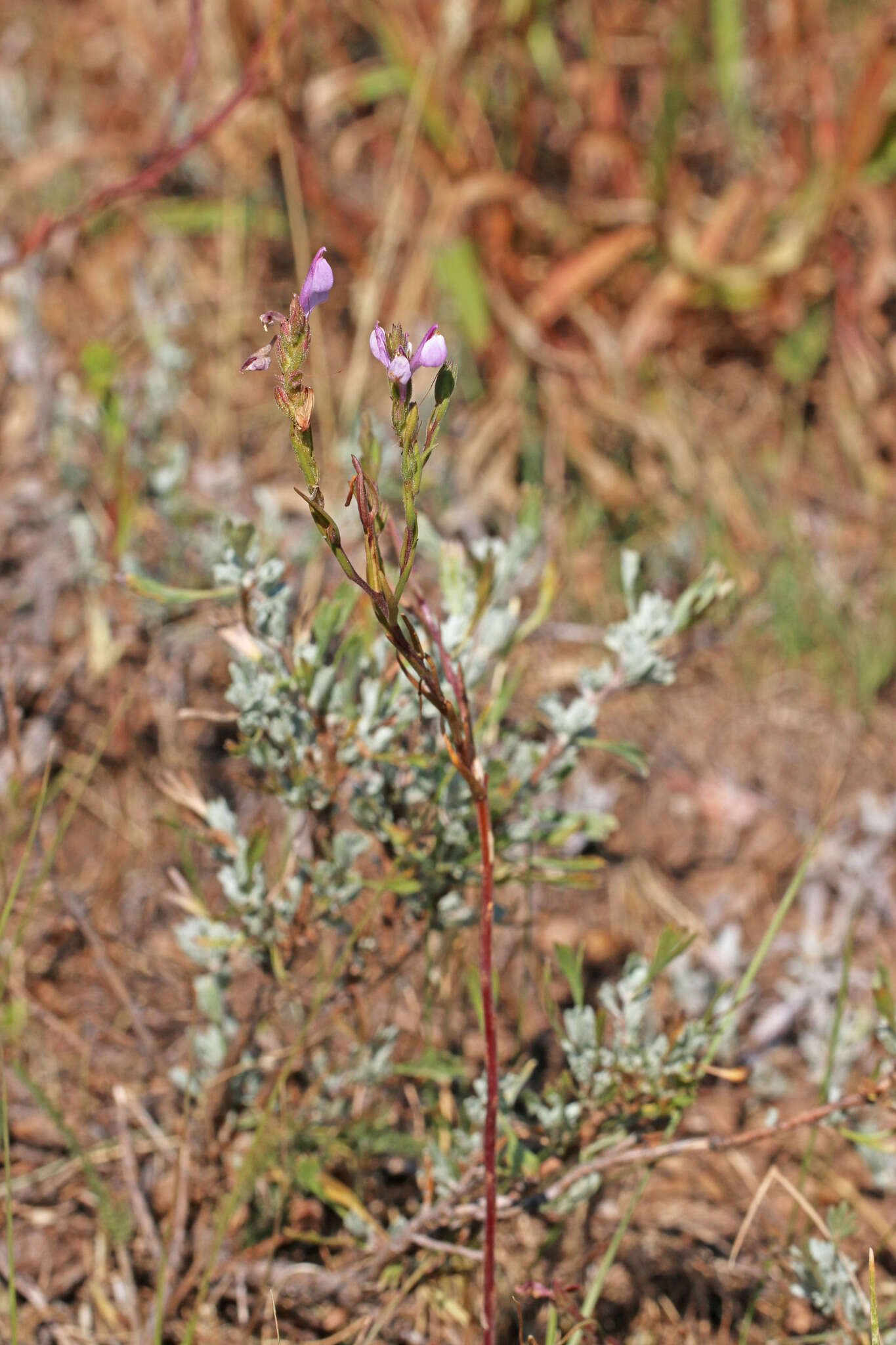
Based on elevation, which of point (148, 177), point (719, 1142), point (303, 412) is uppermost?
point (148, 177)

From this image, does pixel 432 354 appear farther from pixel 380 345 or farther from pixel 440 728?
pixel 440 728

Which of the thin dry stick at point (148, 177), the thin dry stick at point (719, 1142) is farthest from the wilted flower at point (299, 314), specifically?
the thin dry stick at point (148, 177)

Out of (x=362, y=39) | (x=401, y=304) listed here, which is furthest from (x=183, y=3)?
(x=401, y=304)

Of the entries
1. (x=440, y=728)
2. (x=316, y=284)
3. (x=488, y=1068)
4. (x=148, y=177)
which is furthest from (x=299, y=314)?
(x=148, y=177)

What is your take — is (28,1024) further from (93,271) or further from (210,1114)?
(93,271)

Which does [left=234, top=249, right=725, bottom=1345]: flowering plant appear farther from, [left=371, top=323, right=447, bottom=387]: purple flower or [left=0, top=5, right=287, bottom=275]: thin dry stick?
[left=0, top=5, right=287, bottom=275]: thin dry stick

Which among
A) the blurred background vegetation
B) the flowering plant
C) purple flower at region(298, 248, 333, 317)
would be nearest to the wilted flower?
purple flower at region(298, 248, 333, 317)
